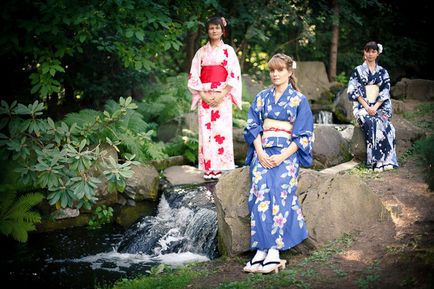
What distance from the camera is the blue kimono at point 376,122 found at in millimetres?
7152

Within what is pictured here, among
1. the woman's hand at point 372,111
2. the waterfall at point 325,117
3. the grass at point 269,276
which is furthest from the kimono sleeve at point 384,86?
the waterfall at point 325,117

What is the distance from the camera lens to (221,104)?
7387mm

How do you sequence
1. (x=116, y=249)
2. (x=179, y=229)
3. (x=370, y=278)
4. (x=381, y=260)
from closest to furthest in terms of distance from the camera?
(x=370, y=278) < (x=381, y=260) < (x=116, y=249) < (x=179, y=229)

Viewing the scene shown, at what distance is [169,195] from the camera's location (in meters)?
7.21

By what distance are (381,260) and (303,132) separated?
1384 millimetres

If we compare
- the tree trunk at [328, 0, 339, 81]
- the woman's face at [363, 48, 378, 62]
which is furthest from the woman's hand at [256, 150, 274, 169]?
the tree trunk at [328, 0, 339, 81]

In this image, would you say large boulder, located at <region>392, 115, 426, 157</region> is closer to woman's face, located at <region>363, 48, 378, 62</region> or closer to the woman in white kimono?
woman's face, located at <region>363, 48, 378, 62</region>

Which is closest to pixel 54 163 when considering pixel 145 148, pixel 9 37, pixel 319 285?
pixel 9 37

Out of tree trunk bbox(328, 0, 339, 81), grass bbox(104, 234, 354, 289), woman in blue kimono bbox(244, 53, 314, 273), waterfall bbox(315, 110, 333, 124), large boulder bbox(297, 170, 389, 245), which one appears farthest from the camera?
tree trunk bbox(328, 0, 339, 81)

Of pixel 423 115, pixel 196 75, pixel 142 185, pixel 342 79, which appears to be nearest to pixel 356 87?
pixel 196 75

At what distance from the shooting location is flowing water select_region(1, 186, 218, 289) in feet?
17.4

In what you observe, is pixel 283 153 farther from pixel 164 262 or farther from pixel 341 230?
pixel 164 262

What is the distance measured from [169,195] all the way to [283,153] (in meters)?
2.96

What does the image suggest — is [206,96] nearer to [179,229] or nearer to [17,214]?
[179,229]
